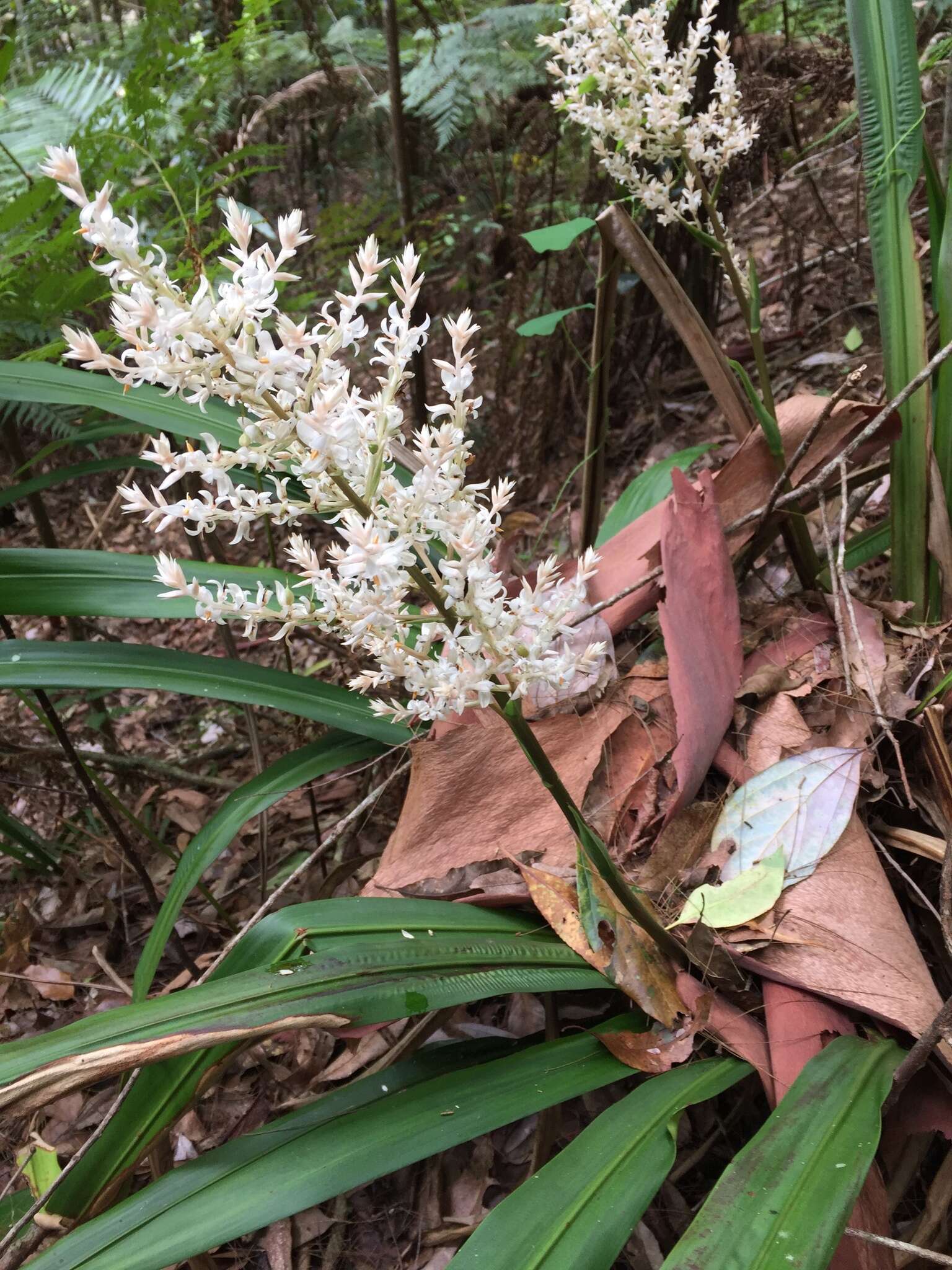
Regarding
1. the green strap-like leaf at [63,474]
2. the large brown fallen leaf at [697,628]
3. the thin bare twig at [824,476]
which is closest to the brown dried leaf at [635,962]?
the large brown fallen leaf at [697,628]

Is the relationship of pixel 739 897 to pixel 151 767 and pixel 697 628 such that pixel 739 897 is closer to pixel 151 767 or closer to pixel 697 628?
pixel 697 628

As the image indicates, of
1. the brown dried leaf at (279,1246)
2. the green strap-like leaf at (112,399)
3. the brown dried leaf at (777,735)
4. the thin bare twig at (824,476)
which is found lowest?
the brown dried leaf at (279,1246)

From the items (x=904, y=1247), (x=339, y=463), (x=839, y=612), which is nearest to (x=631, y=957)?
(x=904, y=1247)

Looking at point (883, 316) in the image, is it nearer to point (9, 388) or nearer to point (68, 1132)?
point (9, 388)

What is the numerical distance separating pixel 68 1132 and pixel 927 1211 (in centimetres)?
153

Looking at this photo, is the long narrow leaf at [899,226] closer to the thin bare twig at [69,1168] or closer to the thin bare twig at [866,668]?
Result: the thin bare twig at [866,668]

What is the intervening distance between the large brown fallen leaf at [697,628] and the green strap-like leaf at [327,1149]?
18.7 inches

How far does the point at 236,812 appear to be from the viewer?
4.94ft

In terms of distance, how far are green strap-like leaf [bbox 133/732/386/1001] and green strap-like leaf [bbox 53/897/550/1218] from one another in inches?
9.3

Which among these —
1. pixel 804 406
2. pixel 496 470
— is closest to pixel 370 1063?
pixel 804 406

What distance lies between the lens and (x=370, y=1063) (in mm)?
1526

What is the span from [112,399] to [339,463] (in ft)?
3.67

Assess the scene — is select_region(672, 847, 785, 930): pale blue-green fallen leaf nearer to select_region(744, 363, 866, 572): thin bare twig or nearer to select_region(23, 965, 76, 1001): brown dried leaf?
select_region(744, 363, 866, 572): thin bare twig

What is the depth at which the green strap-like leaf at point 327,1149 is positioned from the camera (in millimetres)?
916
